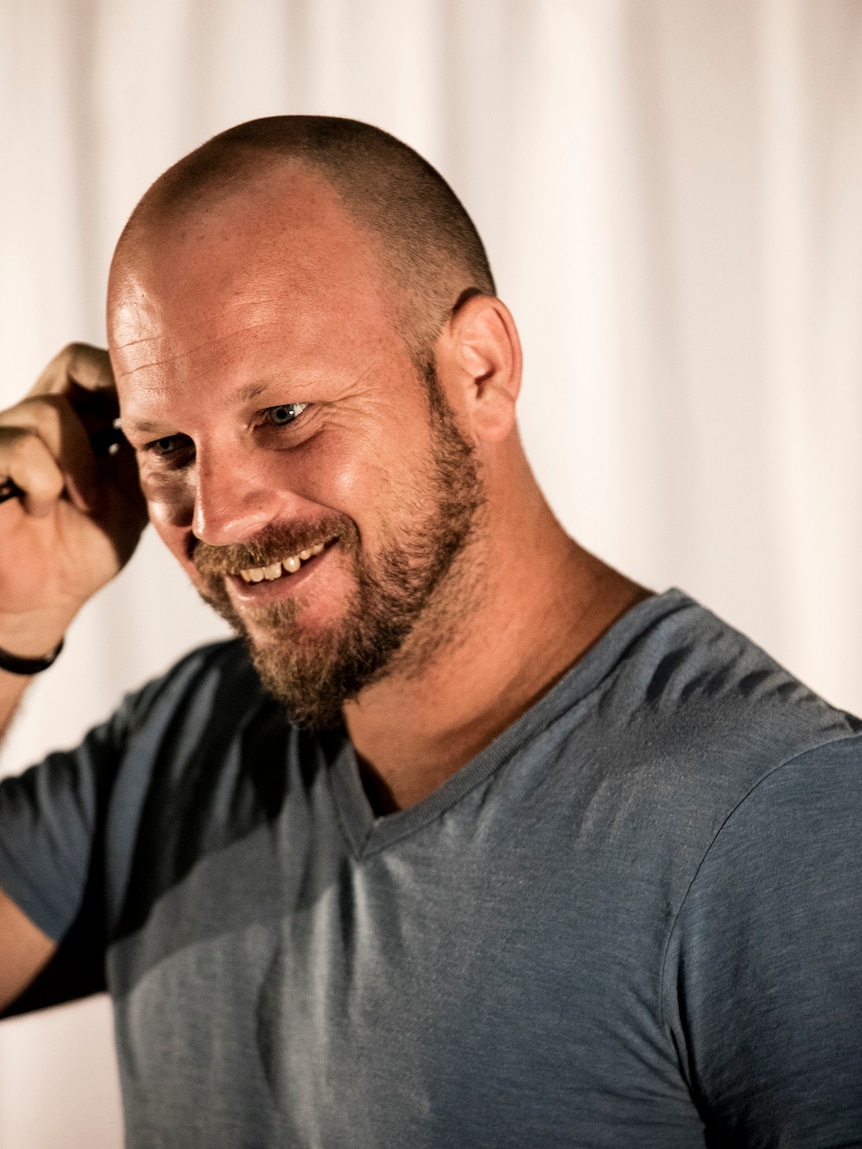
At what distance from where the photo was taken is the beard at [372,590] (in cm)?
112

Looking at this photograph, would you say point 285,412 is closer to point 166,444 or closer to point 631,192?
point 166,444

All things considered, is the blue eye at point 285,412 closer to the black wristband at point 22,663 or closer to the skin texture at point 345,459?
the skin texture at point 345,459

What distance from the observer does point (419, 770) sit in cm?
122

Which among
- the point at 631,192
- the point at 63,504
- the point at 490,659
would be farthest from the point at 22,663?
the point at 631,192

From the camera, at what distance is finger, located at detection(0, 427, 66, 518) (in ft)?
4.35

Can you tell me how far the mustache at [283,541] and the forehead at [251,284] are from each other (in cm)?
16

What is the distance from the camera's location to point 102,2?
76.8 inches

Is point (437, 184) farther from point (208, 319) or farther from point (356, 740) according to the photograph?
point (356, 740)

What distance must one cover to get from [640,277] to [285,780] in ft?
3.39

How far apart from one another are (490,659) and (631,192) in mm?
1000

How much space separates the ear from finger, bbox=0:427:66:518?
1.64 feet

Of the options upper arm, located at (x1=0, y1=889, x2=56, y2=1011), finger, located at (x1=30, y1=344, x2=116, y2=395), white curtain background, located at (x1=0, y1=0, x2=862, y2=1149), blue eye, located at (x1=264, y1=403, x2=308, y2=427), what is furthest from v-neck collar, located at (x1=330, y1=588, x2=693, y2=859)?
white curtain background, located at (x1=0, y1=0, x2=862, y2=1149)

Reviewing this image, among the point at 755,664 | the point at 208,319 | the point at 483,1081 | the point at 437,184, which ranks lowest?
the point at 483,1081

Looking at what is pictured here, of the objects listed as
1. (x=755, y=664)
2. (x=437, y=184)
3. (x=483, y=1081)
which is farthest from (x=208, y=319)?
(x=483, y=1081)
